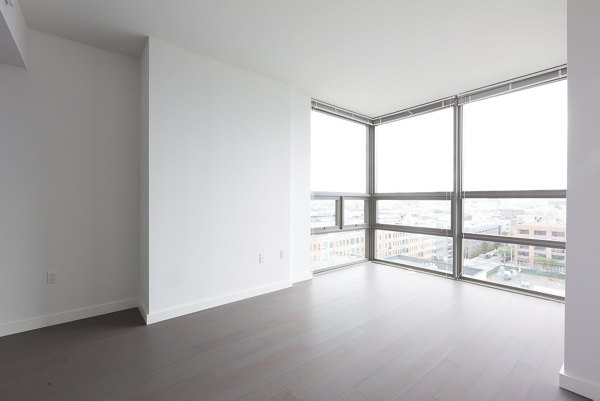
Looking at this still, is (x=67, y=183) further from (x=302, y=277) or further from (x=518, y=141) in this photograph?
(x=518, y=141)

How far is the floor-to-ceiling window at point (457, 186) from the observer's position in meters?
3.19

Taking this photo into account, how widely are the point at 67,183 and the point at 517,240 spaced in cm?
515

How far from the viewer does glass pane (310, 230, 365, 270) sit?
4.27 metres

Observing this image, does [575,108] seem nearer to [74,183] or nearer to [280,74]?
[280,74]

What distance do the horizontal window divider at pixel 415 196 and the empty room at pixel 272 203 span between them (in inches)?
3.3

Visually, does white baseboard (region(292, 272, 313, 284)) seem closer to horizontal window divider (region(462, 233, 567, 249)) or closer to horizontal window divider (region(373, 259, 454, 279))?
horizontal window divider (region(373, 259, 454, 279))

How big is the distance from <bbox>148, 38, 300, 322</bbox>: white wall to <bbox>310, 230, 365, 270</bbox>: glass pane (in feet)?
2.43

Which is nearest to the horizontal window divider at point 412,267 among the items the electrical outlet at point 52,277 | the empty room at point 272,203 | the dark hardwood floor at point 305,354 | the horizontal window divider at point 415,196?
the empty room at point 272,203

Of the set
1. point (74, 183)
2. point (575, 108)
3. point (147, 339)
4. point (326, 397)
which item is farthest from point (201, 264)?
point (575, 108)

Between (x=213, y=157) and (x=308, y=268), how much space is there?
2.15m

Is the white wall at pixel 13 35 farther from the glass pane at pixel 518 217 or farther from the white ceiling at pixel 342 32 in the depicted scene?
the glass pane at pixel 518 217

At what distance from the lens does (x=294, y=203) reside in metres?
3.84

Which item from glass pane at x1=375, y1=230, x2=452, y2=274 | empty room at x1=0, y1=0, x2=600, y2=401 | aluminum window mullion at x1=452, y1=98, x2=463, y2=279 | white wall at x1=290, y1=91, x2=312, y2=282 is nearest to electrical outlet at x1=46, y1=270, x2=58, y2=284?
empty room at x1=0, y1=0, x2=600, y2=401

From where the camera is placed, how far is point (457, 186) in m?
3.93
